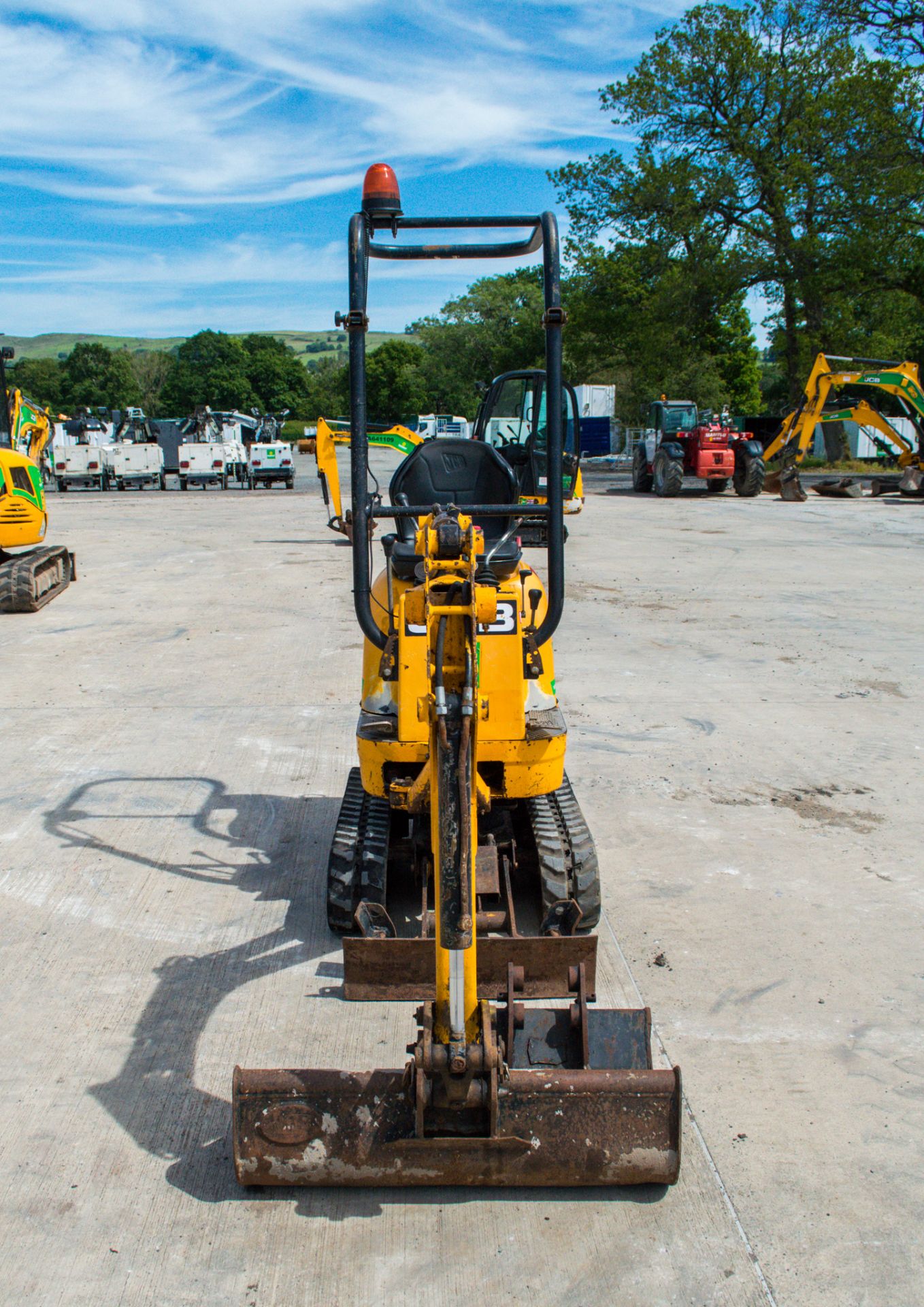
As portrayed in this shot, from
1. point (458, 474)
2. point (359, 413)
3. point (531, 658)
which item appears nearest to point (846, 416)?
point (458, 474)

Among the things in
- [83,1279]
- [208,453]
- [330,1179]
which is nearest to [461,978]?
[330,1179]

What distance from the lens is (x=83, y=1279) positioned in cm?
284

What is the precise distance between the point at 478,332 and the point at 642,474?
1884 inches

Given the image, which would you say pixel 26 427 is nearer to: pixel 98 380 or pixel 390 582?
pixel 390 582

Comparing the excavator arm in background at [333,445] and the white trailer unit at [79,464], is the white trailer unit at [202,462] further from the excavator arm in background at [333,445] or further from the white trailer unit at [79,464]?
the excavator arm in background at [333,445]

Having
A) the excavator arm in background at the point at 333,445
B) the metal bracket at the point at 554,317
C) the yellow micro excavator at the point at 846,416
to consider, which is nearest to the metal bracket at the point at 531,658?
the metal bracket at the point at 554,317

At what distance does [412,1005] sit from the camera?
4.02 meters

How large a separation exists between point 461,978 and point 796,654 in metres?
7.48

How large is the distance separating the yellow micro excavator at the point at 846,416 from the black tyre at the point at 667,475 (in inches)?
78.9

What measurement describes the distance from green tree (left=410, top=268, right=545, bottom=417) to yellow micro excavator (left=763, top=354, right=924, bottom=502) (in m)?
42.4

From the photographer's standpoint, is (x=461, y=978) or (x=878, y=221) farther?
(x=878, y=221)

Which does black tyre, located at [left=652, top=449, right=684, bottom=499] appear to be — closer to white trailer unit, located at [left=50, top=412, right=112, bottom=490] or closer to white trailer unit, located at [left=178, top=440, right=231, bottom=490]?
white trailer unit, located at [left=178, top=440, right=231, bottom=490]

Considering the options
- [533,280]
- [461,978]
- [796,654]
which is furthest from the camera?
[533,280]

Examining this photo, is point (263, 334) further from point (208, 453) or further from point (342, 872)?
point (342, 872)
